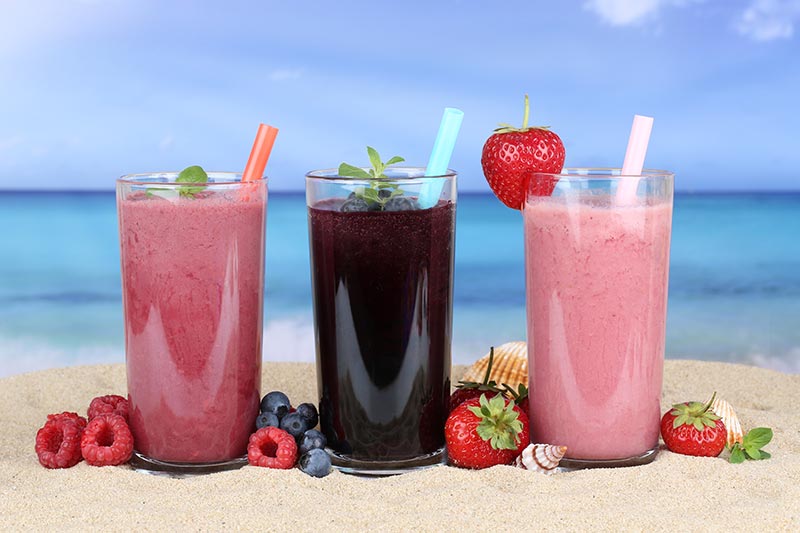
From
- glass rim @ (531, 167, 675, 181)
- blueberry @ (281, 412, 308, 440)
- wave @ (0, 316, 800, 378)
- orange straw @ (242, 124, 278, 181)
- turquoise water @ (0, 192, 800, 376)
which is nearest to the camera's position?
glass rim @ (531, 167, 675, 181)

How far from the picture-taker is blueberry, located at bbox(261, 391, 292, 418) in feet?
8.53

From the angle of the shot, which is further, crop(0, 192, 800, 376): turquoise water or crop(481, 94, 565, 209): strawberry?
crop(0, 192, 800, 376): turquoise water

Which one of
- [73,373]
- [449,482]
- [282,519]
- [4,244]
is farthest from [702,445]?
[4,244]

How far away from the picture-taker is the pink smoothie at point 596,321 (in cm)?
233

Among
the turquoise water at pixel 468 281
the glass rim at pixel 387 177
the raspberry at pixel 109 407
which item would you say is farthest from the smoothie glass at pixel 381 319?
the turquoise water at pixel 468 281

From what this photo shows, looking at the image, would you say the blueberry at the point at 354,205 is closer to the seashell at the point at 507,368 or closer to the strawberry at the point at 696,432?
the strawberry at the point at 696,432

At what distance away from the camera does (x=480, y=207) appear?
9.38 metres

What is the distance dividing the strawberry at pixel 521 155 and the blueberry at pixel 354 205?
337 millimetres

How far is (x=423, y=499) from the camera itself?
217 cm

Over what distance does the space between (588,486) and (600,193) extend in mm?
688

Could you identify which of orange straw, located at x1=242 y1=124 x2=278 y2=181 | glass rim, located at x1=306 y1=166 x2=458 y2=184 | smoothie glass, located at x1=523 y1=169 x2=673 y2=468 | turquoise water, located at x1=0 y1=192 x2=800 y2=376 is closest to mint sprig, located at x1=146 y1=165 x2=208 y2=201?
orange straw, located at x1=242 y1=124 x2=278 y2=181

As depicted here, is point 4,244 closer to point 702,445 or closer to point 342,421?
point 342,421

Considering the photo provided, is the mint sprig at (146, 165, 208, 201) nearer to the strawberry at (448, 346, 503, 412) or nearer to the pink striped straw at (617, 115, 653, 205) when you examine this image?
the strawberry at (448, 346, 503, 412)

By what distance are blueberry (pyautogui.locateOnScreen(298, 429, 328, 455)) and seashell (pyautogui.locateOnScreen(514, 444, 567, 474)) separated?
20.0 inches
